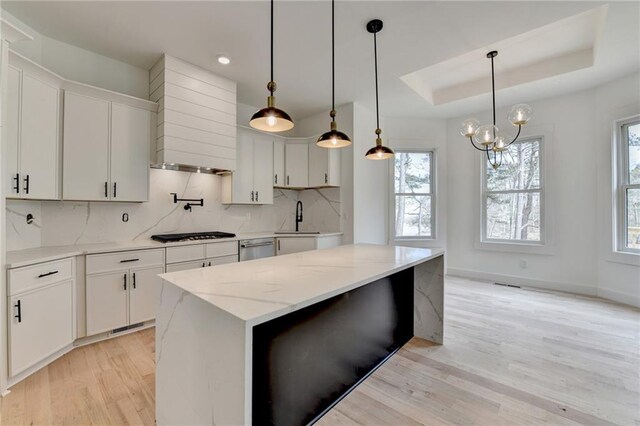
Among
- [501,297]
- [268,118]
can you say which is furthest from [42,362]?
[501,297]

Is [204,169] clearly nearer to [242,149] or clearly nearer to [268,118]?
[242,149]

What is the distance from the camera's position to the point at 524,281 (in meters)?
4.44

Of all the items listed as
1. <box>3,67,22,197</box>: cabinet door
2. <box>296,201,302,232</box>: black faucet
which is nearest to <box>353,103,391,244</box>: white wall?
<box>296,201,302,232</box>: black faucet

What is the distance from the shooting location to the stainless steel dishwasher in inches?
141

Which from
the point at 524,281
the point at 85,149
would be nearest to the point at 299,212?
the point at 85,149

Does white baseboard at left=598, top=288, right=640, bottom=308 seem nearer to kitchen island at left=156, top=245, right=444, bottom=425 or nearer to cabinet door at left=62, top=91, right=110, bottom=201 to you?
kitchen island at left=156, top=245, right=444, bottom=425

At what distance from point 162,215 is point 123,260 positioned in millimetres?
865

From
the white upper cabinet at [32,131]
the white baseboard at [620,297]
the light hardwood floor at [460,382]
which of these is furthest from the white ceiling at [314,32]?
the light hardwood floor at [460,382]

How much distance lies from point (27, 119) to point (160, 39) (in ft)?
4.35

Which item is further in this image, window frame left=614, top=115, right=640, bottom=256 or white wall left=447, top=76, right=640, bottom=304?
white wall left=447, top=76, right=640, bottom=304

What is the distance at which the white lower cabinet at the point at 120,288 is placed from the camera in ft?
8.23

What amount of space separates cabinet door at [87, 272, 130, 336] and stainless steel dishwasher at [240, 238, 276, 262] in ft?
4.14

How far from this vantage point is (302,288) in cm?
134

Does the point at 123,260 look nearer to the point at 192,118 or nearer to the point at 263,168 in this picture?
the point at 192,118
